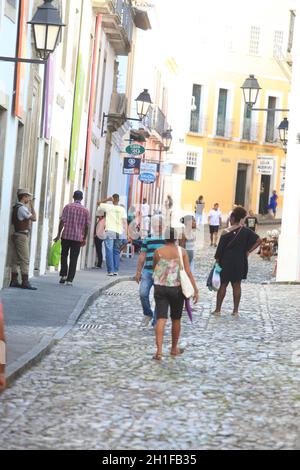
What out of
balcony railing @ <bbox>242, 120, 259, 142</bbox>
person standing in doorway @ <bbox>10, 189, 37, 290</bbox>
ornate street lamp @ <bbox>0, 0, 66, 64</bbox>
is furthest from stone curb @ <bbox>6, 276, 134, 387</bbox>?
balcony railing @ <bbox>242, 120, 259, 142</bbox>

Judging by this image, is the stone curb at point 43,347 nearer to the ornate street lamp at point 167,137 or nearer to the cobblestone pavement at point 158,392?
the cobblestone pavement at point 158,392

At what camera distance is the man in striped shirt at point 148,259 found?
16.5 m

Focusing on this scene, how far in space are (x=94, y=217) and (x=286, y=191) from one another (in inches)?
247

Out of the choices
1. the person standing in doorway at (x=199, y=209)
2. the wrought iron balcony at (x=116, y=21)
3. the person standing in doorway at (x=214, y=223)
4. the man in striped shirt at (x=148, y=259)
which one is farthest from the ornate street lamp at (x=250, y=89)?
the person standing in doorway at (x=199, y=209)

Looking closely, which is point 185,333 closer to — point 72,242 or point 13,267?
point 13,267

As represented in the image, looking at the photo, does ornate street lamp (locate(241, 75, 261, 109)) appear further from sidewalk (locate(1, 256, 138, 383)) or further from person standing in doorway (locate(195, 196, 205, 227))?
person standing in doorway (locate(195, 196, 205, 227))

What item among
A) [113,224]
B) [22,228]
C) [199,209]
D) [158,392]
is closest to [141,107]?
[113,224]

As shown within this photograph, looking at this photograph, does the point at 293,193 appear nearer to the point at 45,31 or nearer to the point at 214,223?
the point at 45,31

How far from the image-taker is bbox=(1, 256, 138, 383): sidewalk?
13.4 meters

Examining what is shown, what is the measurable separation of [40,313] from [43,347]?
4.00m

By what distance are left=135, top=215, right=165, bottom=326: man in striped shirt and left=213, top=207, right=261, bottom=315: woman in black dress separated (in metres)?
3.11

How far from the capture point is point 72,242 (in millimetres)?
24219

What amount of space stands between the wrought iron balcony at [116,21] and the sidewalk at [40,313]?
8.57 m
